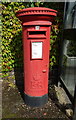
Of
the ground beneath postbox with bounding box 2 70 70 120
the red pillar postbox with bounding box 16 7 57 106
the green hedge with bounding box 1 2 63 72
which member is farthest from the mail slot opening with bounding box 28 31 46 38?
the ground beneath postbox with bounding box 2 70 70 120

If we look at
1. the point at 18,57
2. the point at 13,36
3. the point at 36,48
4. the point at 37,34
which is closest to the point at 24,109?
the point at 36,48

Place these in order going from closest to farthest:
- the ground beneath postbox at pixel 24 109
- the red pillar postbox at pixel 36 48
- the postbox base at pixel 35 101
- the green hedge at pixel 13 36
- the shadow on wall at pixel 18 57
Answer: the red pillar postbox at pixel 36 48, the ground beneath postbox at pixel 24 109, the postbox base at pixel 35 101, the green hedge at pixel 13 36, the shadow on wall at pixel 18 57

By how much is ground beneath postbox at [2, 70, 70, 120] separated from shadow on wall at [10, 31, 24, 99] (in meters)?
0.32

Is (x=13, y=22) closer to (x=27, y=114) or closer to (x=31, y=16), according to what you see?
(x=31, y=16)

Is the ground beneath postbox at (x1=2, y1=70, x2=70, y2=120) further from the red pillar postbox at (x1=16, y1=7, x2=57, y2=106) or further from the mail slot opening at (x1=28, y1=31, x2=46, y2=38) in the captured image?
the mail slot opening at (x1=28, y1=31, x2=46, y2=38)

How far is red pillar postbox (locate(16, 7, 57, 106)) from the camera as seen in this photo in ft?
5.52

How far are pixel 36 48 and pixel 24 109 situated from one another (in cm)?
129

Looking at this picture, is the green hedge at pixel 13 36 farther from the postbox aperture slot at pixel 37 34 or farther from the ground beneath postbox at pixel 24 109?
the postbox aperture slot at pixel 37 34

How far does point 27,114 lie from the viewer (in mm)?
1986

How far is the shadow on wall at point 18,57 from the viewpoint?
2812 mm

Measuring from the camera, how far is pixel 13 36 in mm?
2793

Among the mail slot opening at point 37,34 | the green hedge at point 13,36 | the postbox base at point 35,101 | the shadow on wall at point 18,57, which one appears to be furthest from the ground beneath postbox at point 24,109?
the mail slot opening at point 37,34

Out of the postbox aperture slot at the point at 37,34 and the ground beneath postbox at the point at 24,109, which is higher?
the postbox aperture slot at the point at 37,34

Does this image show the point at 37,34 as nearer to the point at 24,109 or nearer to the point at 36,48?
the point at 36,48
